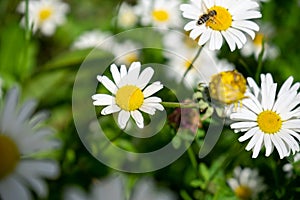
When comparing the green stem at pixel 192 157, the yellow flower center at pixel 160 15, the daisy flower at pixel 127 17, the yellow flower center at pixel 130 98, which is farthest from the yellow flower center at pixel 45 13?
the yellow flower center at pixel 130 98

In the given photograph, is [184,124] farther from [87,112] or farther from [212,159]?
[87,112]

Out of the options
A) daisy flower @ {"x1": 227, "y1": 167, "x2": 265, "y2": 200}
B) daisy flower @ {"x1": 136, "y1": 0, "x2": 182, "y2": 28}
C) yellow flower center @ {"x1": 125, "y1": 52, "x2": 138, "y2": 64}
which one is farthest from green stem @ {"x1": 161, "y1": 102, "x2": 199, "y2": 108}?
daisy flower @ {"x1": 136, "y1": 0, "x2": 182, "y2": 28}

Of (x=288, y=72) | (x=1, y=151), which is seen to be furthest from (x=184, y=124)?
(x=288, y=72)

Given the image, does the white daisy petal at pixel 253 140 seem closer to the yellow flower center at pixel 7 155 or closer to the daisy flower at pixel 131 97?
the daisy flower at pixel 131 97

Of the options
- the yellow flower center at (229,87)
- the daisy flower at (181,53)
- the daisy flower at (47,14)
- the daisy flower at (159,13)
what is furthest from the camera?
the daisy flower at (47,14)

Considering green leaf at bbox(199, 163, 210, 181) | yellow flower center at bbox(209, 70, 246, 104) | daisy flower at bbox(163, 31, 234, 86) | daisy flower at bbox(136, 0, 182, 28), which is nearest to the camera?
yellow flower center at bbox(209, 70, 246, 104)

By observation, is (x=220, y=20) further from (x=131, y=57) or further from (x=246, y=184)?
(x=131, y=57)

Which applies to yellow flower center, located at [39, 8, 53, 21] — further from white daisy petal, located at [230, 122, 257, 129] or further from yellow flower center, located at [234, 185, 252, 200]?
white daisy petal, located at [230, 122, 257, 129]
